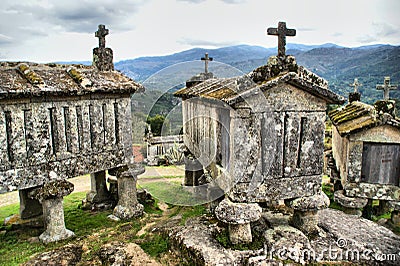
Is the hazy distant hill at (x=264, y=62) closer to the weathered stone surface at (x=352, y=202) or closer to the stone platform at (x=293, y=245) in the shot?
the stone platform at (x=293, y=245)

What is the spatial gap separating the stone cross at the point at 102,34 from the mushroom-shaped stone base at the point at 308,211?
742 cm

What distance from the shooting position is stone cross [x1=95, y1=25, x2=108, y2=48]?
32.3 feet

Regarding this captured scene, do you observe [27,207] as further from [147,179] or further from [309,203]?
[309,203]

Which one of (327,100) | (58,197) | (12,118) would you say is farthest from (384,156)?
(12,118)

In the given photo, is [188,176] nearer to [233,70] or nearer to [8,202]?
[233,70]

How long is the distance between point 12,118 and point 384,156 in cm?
1028

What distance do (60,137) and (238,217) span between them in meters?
5.00

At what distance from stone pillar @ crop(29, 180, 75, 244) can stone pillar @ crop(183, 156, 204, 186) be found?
433 cm

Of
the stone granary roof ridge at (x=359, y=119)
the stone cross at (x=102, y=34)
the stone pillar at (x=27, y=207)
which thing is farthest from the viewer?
the stone pillar at (x=27, y=207)

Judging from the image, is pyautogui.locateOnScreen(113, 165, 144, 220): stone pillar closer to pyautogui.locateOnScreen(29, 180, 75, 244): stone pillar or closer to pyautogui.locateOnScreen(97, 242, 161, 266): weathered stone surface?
pyautogui.locateOnScreen(29, 180, 75, 244): stone pillar

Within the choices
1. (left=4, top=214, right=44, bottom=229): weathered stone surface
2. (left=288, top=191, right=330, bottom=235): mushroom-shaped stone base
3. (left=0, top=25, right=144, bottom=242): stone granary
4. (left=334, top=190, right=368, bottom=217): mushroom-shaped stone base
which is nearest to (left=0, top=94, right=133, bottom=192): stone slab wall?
(left=0, top=25, right=144, bottom=242): stone granary

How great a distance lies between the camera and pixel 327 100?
6410mm

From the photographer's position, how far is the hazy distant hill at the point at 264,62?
8.52 meters

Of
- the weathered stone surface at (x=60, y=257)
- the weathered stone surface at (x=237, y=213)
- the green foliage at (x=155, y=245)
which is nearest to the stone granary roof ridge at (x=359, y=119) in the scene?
the weathered stone surface at (x=237, y=213)
